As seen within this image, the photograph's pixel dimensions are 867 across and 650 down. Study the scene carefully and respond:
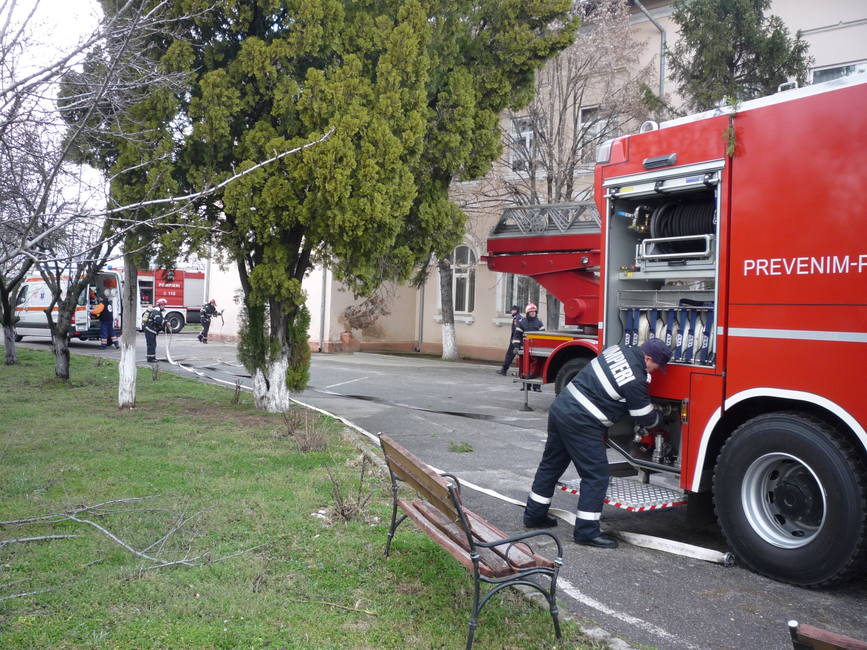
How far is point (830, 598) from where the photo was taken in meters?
4.53

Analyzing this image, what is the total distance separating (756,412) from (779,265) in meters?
1.02

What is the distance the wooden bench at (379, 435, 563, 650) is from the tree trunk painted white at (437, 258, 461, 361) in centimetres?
1776

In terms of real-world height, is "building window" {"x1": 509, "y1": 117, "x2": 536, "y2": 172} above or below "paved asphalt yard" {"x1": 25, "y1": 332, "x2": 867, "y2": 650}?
above

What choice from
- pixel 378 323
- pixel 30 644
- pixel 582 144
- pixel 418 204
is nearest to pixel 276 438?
pixel 418 204

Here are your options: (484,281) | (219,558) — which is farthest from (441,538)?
(484,281)

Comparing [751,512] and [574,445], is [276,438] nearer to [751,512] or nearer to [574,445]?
[574,445]

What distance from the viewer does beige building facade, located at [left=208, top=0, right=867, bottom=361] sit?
55.0ft

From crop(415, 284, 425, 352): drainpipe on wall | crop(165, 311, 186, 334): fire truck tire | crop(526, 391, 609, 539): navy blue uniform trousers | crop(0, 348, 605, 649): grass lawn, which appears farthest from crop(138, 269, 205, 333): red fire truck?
crop(526, 391, 609, 539): navy blue uniform trousers

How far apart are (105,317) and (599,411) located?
22485 mm

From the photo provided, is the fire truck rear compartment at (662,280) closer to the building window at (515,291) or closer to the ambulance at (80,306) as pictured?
the building window at (515,291)

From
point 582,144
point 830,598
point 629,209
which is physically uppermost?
point 582,144

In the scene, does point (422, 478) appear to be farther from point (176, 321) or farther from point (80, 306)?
point (176, 321)

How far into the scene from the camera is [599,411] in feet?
17.5

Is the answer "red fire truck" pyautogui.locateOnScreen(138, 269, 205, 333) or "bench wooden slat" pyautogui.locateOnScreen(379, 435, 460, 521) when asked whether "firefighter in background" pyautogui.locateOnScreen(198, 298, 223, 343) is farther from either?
"bench wooden slat" pyautogui.locateOnScreen(379, 435, 460, 521)
